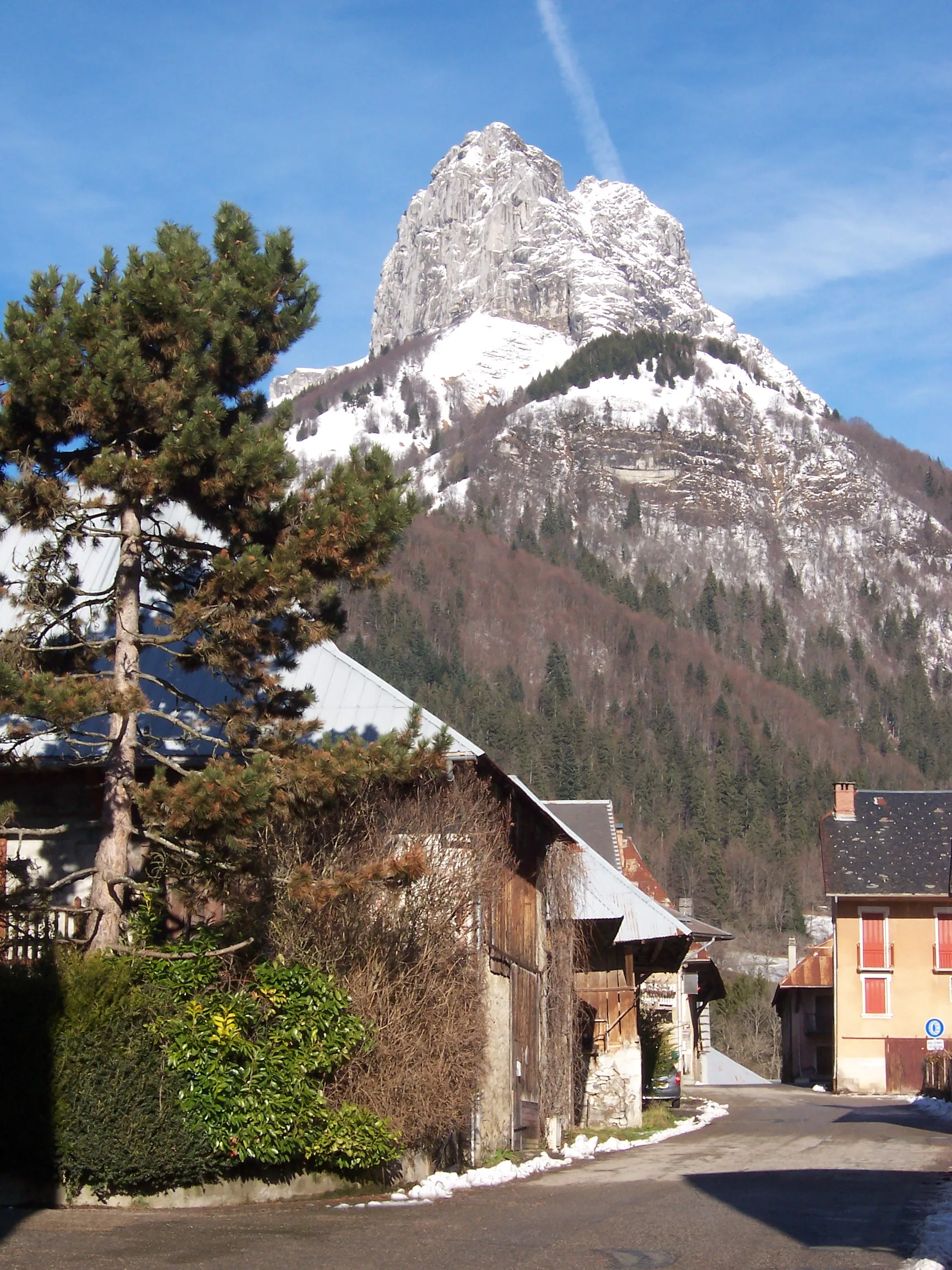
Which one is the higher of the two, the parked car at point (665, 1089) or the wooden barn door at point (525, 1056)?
the wooden barn door at point (525, 1056)

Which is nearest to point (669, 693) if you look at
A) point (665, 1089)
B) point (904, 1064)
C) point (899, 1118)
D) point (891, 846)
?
point (891, 846)

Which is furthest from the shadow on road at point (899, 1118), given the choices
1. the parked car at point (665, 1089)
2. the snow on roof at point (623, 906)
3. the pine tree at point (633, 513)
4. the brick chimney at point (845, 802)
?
the pine tree at point (633, 513)

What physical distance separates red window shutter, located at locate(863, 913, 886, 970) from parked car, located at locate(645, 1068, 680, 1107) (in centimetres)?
1284

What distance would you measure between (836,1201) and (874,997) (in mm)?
30899

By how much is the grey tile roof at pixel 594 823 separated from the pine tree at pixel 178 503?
19601 mm

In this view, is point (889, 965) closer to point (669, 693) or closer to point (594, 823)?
point (594, 823)

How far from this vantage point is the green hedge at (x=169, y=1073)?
1252cm

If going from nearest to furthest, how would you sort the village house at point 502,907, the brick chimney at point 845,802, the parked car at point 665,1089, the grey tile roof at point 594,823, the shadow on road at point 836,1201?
the shadow on road at point 836,1201
the village house at point 502,907
the parked car at point 665,1089
the grey tile roof at point 594,823
the brick chimney at point 845,802

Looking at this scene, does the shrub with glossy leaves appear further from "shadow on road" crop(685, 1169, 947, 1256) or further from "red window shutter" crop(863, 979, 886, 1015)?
"red window shutter" crop(863, 979, 886, 1015)

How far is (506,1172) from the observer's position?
16.9m

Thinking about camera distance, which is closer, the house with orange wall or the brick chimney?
the house with orange wall

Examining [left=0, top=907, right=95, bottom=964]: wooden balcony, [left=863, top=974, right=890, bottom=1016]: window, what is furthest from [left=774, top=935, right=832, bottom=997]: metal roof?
[left=0, top=907, right=95, bottom=964]: wooden balcony

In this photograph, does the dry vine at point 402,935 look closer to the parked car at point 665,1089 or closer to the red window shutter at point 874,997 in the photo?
the parked car at point 665,1089

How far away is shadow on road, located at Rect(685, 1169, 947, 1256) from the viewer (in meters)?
11.5
